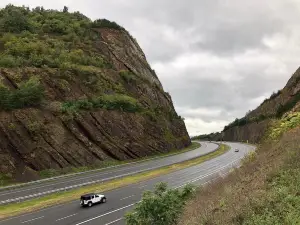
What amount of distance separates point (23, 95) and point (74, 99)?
1159 cm

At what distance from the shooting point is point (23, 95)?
59156 millimetres

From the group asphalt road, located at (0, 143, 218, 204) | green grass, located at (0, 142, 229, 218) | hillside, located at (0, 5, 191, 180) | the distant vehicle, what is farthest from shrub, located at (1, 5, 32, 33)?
the distant vehicle

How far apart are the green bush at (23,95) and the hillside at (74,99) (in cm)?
14

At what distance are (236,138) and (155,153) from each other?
333 ft

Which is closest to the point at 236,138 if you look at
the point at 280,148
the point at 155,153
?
the point at 155,153

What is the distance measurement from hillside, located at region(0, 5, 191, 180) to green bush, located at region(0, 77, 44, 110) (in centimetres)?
14

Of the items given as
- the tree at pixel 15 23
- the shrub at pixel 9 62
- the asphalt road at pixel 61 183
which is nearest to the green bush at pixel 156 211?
the asphalt road at pixel 61 183

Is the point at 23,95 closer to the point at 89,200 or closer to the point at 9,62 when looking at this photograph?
the point at 9,62

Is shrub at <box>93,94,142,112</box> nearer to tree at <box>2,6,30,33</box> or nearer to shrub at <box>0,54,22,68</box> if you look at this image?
shrub at <box>0,54,22,68</box>

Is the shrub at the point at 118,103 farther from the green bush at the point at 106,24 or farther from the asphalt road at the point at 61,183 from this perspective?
the green bush at the point at 106,24

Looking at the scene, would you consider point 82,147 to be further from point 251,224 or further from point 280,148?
point 251,224

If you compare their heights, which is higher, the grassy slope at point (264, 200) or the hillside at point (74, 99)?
the hillside at point (74, 99)

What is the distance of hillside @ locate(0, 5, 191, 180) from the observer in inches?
2229

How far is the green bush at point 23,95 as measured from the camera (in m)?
57.0
